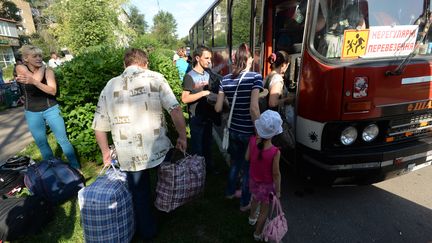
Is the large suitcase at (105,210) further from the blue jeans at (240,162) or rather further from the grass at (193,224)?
the blue jeans at (240,162)

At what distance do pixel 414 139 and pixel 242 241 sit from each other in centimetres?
234

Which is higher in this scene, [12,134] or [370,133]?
[370,133]

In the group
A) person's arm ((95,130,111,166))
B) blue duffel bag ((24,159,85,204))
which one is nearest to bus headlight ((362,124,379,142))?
person's arm ((95,130,111,166))

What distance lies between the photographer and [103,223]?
99.0 inches

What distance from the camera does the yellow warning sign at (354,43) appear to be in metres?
2.85

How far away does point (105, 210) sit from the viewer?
8.18 ft

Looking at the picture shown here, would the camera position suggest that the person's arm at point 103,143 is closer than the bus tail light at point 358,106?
Yes

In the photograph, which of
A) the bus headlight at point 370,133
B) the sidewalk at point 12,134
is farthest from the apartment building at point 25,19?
the bus headlight at point 370,133

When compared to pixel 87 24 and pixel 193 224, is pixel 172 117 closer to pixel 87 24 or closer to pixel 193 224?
pixel 193 224

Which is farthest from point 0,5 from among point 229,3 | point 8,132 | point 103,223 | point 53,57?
point 103,223

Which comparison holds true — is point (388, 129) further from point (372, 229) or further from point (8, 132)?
point (8, 132)

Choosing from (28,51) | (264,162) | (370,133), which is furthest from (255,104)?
(28,51)

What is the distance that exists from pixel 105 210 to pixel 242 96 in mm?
1749

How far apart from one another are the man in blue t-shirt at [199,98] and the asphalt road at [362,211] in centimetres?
141
